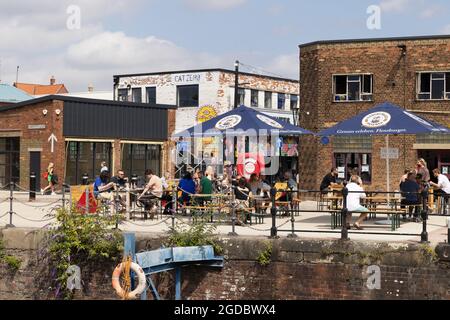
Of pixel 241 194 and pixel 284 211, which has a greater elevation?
pixel 241 194

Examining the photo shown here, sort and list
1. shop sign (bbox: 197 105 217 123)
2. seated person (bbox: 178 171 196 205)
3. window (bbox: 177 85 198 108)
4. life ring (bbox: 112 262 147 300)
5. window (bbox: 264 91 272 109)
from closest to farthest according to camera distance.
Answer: life ring (bbox: 112 262 147 300)
seated person (bbox: 178 171 196 205)
shop sign (bbox: 197 105 217 123)
window (bbox: 177 85 198 108)
window (bbox: 264 91 272 109)

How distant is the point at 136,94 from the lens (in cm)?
5528

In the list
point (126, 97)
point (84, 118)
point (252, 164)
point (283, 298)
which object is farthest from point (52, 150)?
point (283, 298)

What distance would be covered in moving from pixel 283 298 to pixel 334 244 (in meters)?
1.38

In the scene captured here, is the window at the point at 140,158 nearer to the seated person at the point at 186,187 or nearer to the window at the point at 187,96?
the window at the point at 187,96

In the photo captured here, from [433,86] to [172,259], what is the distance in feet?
67.7

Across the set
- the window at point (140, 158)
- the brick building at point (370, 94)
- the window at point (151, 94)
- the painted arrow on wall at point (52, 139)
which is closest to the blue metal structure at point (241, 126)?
the brick building at point (370, 94)

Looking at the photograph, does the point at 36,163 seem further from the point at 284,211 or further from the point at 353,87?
the point at 284,211

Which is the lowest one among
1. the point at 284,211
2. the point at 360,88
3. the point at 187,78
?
the point at 284,211

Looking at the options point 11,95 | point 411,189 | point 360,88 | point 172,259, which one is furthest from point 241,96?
point 172,259

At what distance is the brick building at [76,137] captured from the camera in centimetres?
3638

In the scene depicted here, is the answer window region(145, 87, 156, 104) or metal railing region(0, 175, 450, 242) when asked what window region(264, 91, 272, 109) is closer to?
window region(145, 87, 156, 104)

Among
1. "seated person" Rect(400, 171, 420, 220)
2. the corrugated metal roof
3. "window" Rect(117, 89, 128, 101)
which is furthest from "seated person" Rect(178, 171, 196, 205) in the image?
the corrugated metal roof

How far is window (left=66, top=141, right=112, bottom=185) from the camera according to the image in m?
37.1
